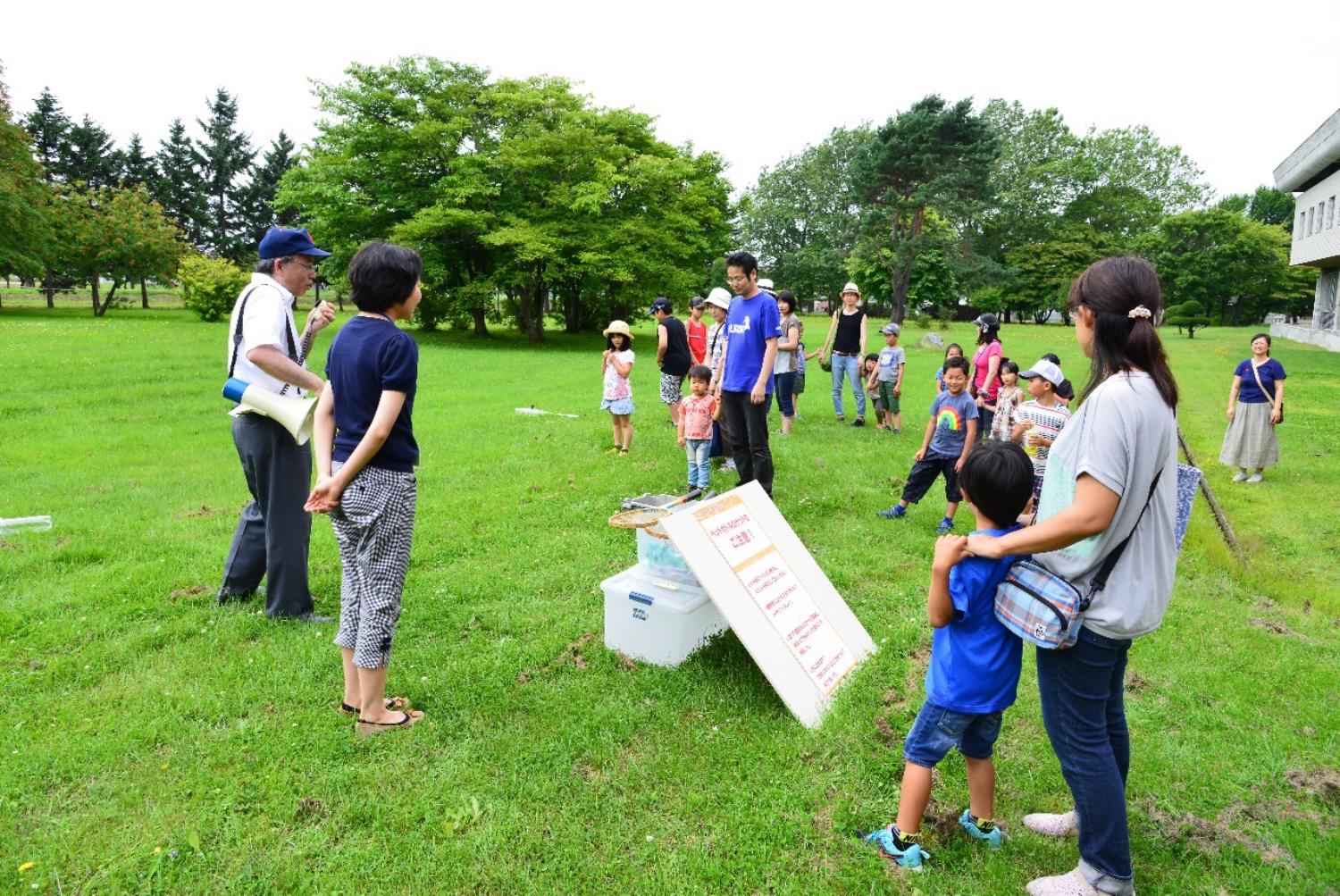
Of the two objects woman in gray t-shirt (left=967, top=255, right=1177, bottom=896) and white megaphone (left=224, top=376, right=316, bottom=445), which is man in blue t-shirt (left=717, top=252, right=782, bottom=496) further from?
woman in gray t-shirt (left=967, top=255, right=1177, bottom=896)

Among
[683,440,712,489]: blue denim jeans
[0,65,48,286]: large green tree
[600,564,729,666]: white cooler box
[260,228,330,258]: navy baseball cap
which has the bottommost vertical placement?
[600,564,729,666]: white cooler box

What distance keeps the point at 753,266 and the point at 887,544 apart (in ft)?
8.68

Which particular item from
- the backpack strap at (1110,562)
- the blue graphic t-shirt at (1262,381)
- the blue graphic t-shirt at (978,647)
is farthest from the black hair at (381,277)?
the blue graphic t-shirt at (1262,381)

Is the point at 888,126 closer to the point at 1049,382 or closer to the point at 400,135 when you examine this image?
the point at 400,135

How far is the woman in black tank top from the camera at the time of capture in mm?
11625

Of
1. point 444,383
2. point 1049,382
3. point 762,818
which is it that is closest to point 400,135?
point 444,383

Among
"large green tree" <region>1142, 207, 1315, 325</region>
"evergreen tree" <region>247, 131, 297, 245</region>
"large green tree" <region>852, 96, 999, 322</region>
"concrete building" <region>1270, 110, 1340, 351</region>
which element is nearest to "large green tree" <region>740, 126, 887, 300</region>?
"large green tree" <region>852, 96, 999, 322</region>

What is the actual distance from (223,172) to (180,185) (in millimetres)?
3269

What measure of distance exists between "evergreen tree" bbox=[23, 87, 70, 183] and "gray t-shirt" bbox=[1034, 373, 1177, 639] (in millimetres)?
68500

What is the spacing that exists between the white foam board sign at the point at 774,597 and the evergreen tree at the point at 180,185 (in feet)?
213

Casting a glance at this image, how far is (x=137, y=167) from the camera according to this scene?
55.9 m

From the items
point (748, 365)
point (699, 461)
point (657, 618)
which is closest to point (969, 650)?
point (657, 618)

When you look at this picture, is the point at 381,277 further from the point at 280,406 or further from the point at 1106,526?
the point at 1106,526

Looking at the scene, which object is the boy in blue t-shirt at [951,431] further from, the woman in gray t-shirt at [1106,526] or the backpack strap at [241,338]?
the backpack strap at [241,338]
